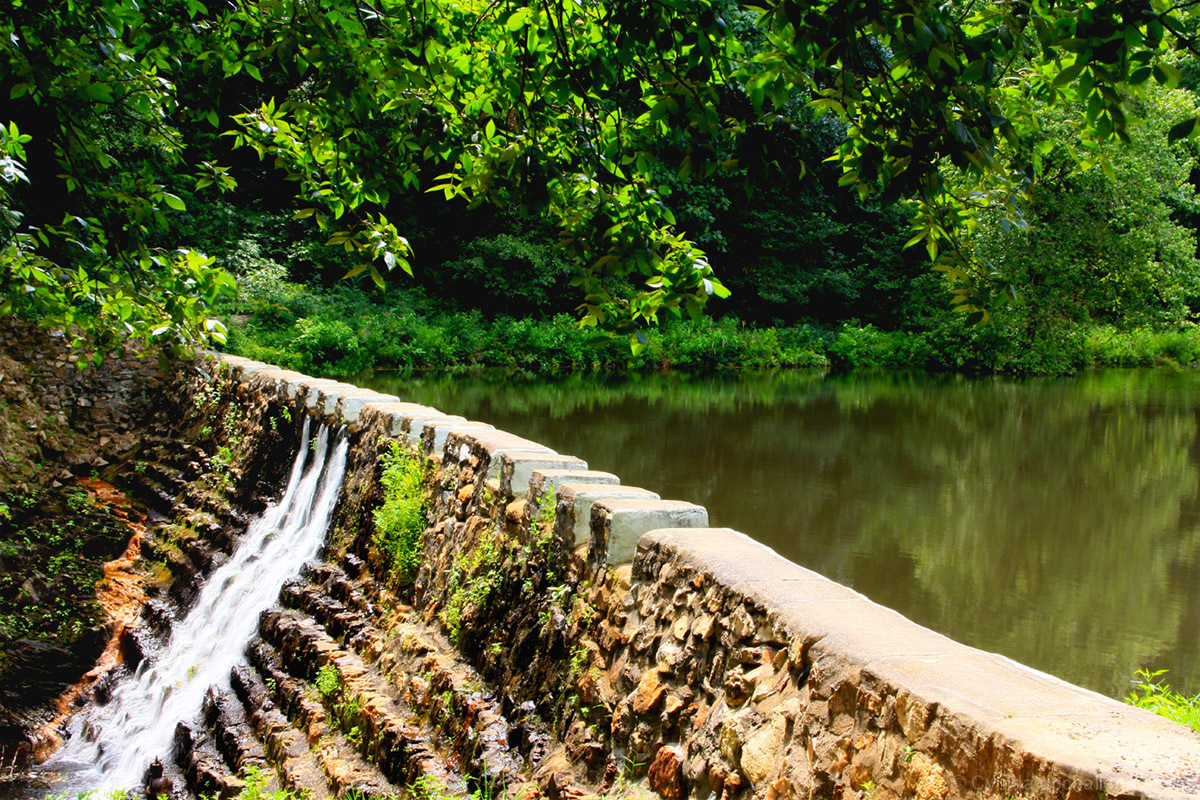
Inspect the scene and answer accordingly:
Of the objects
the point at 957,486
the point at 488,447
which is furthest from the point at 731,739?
the point at 957,486

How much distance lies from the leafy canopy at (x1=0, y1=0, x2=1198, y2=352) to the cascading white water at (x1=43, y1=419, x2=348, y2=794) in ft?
7.28

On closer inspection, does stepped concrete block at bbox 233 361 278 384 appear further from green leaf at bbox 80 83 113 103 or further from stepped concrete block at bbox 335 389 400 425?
green leaf at bbox 80 83 113 103

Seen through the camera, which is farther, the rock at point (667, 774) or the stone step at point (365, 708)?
the stone step at point (365, 708)

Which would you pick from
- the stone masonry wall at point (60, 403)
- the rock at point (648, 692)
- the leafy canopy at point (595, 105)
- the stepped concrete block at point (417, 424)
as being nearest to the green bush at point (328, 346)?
the stone masonry wall at point (60, 403)

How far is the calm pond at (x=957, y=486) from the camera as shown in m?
6.22

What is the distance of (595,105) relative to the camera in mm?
3508

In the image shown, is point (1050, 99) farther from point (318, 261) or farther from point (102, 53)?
point (318, 261)

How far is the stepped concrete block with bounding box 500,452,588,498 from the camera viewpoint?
4.50 meters

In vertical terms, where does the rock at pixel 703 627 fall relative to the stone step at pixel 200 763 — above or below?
above

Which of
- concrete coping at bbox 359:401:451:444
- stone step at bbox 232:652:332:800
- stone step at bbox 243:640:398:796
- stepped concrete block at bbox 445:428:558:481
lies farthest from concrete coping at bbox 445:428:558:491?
stone step at bbox 232:652:332:800

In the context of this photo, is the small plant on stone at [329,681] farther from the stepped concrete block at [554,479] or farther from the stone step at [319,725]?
the stepped concrete block at [554,479]

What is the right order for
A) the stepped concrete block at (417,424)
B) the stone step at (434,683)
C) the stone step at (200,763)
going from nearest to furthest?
the stone step at (434,683) → the stone step at (200,763) → the stepped concrete block at (417,424)

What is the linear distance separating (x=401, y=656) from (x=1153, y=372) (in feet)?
88.3

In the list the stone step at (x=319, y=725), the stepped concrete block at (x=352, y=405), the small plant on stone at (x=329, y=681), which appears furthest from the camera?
the stepped concrete block at (x=352, y=405)
